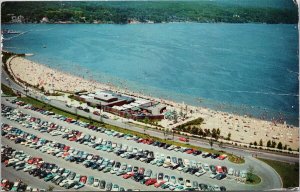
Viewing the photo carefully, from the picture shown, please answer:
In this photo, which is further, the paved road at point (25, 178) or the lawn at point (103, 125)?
the lawn at point (103, 125)

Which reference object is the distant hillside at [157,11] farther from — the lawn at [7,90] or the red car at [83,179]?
the red car at [83,179]

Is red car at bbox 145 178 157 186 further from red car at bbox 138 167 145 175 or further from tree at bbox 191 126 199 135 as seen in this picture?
tree at bbox 191 126 199 135

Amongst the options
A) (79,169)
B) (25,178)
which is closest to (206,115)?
(79,169)

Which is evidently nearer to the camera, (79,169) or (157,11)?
(79,169)

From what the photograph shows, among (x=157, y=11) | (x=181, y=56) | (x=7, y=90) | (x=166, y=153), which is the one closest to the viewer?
(x=166, y=153)

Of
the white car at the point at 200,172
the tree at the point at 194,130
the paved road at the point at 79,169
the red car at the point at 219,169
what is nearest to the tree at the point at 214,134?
the tree at the point at 194,130

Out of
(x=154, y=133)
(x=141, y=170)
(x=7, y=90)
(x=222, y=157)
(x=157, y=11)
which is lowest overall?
(x=141, y=170)

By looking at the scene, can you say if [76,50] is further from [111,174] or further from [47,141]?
[111,174]

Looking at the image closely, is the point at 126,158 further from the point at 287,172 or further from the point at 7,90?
the point at 287,172
